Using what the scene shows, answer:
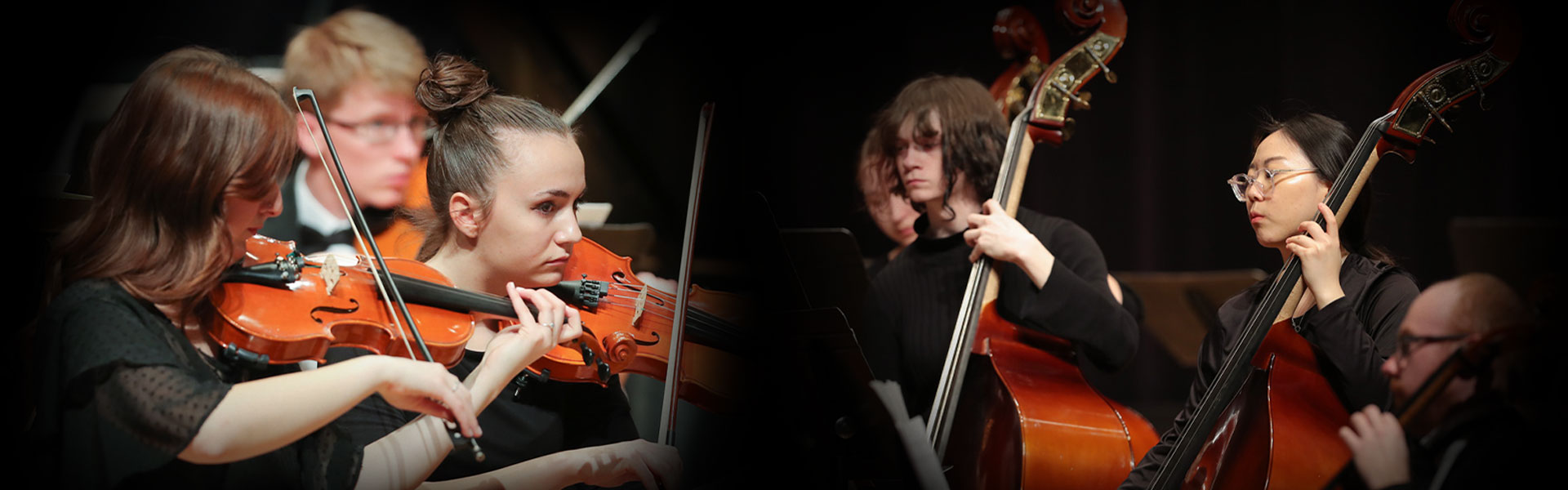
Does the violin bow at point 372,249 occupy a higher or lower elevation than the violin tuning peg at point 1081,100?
lower

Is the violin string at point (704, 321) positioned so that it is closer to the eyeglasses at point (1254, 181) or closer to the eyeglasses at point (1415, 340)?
the eyeglasses at point (1254, 181)

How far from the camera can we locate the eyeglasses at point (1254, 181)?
198 cm

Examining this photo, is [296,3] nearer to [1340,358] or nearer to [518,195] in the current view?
[518,195]

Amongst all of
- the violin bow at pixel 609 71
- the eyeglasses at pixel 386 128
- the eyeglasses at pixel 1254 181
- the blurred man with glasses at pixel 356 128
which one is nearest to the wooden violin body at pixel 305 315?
the blurred man with glasses at pixel 356 128

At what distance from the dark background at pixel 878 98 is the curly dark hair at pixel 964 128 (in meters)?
0.16

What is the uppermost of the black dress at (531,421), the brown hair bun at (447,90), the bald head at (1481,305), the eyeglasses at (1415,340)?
the brown hair bun at (447,90)

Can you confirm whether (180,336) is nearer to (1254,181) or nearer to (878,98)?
(878,98)

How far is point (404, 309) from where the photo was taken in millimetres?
1812

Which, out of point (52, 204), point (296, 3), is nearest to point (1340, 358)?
point (296, 3)

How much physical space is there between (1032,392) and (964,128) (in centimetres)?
65

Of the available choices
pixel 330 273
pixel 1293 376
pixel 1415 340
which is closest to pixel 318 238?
pixel 330 273

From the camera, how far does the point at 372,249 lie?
1.87 metres

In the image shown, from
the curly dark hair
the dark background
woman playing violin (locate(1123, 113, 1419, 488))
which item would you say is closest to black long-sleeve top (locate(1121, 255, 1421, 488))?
woman playing violin (locate(1123, 113, 1419, 488))

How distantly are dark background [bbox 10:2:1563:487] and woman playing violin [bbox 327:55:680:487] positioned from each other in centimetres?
10
